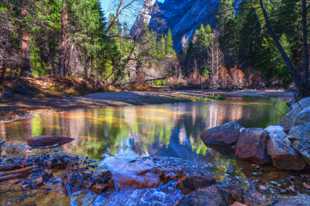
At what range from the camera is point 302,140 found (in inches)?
185

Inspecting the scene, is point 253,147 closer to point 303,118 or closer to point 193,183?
point 303,118

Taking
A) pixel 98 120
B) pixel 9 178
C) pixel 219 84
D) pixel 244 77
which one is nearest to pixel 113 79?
pixel 219 84

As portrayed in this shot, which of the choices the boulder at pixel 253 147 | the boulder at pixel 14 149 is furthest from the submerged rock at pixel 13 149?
the boulder at pixel 253 147

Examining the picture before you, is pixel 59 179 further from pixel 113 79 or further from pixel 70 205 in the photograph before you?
pixel 113 79

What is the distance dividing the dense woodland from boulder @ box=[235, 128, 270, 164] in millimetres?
4059

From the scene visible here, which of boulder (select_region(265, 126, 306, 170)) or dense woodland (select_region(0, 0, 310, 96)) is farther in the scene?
dense woodland (select_region(0, 0, 310, 96))

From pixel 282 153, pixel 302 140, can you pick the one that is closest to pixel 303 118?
pixel 302 140

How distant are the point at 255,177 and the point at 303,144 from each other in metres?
1.07

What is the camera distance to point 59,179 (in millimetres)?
4094

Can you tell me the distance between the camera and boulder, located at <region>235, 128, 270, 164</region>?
5043 millimetres

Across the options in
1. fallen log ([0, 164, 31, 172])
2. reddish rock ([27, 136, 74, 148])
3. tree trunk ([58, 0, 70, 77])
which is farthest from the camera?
tree trunk ([58, 0, 70, 77])

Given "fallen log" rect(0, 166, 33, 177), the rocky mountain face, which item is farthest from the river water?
the rocky mountain face

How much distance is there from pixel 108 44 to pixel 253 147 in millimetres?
24849

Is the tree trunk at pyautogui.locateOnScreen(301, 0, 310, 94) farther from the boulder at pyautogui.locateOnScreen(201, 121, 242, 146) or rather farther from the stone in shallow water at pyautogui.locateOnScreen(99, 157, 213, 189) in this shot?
the stone in shallow water at pyautogui.locateOnScreen(99, 157, 213, 189)
